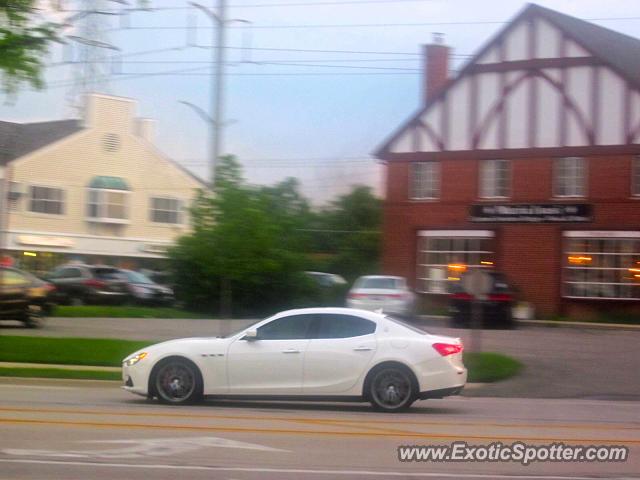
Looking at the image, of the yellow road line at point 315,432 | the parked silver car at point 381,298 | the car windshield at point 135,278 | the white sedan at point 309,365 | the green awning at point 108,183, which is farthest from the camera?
the green awning at point 108,183

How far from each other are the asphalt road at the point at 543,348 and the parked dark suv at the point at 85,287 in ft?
22.9

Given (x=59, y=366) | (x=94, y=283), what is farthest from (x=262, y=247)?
(x=94, y=283)

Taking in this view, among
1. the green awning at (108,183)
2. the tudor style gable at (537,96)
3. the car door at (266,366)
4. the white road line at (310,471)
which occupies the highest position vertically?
the tudor style gable at (537,96)

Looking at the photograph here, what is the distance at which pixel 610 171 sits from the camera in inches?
1526

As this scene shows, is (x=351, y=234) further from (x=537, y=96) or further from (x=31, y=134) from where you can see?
(x=537, y=96)

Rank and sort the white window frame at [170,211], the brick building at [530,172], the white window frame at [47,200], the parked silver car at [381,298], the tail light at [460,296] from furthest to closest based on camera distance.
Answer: the white window frame at [170,211] → the white window frame at [47,200] → the brick building at [530,172] → the tail light at [460,296] → the parked silver car at [381,298]

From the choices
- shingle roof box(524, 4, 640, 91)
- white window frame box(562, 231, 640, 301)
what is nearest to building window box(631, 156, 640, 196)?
white window frame box(562, 231, 640, 301)

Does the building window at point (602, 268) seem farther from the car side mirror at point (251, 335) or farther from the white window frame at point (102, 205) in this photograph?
the white window frame at point (102, 205)

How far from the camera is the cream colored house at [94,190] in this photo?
5688 cm

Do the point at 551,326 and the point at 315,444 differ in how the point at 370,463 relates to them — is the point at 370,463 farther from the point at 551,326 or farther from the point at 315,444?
the point at 551,326

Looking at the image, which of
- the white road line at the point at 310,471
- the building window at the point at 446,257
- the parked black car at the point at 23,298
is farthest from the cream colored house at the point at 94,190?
the white road line at the point at 310,471

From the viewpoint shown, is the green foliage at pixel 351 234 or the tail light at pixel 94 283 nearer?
the tail light at pixel 94 283

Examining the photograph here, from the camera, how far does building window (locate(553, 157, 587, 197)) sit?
3950 centimetres

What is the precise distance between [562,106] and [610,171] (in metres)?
3.17
